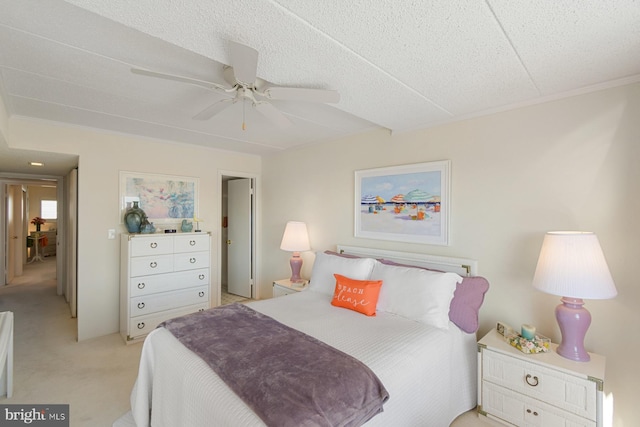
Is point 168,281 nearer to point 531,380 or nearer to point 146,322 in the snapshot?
point 146,322

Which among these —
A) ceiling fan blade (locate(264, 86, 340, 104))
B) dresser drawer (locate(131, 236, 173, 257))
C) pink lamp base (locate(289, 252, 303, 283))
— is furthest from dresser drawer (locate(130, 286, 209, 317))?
ceiling fan blade (locate(264, 86, 340, 104))

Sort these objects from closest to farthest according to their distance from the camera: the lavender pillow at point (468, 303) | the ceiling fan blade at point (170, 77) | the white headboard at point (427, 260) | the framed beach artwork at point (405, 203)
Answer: the ceiling fan blade at point (170, 77)
the lavender pillow at point (468, 303)
the white headboard at point (427, 260)
the framed beach artwork at point (405, 203)

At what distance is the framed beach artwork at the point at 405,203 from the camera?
2570mm

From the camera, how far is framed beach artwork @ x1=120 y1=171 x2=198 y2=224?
340 centimetres

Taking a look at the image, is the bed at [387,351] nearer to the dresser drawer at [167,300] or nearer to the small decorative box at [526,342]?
the small decorative box at [526,342]

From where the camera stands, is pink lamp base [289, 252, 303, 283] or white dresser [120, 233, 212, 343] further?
pink lamp base [289, 252, 303, 283]

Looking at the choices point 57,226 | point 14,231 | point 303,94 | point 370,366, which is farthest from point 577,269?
point 14,231

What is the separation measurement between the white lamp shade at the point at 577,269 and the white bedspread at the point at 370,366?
723 millimetres

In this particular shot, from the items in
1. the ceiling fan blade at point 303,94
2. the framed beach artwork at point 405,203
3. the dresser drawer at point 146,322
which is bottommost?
the dresser drawer at point 146,322

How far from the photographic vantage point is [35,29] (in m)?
1.42

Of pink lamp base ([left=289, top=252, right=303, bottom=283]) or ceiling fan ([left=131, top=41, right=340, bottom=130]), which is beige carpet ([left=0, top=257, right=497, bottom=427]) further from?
ceiling fan ([left=131, top=41, right=340, bottom=130])

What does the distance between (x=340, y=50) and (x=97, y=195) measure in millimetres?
3248

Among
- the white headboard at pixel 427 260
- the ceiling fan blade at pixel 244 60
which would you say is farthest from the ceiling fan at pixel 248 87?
the white headboard at pixel 427 260

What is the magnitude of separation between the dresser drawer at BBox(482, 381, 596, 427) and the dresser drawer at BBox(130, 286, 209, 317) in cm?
317
